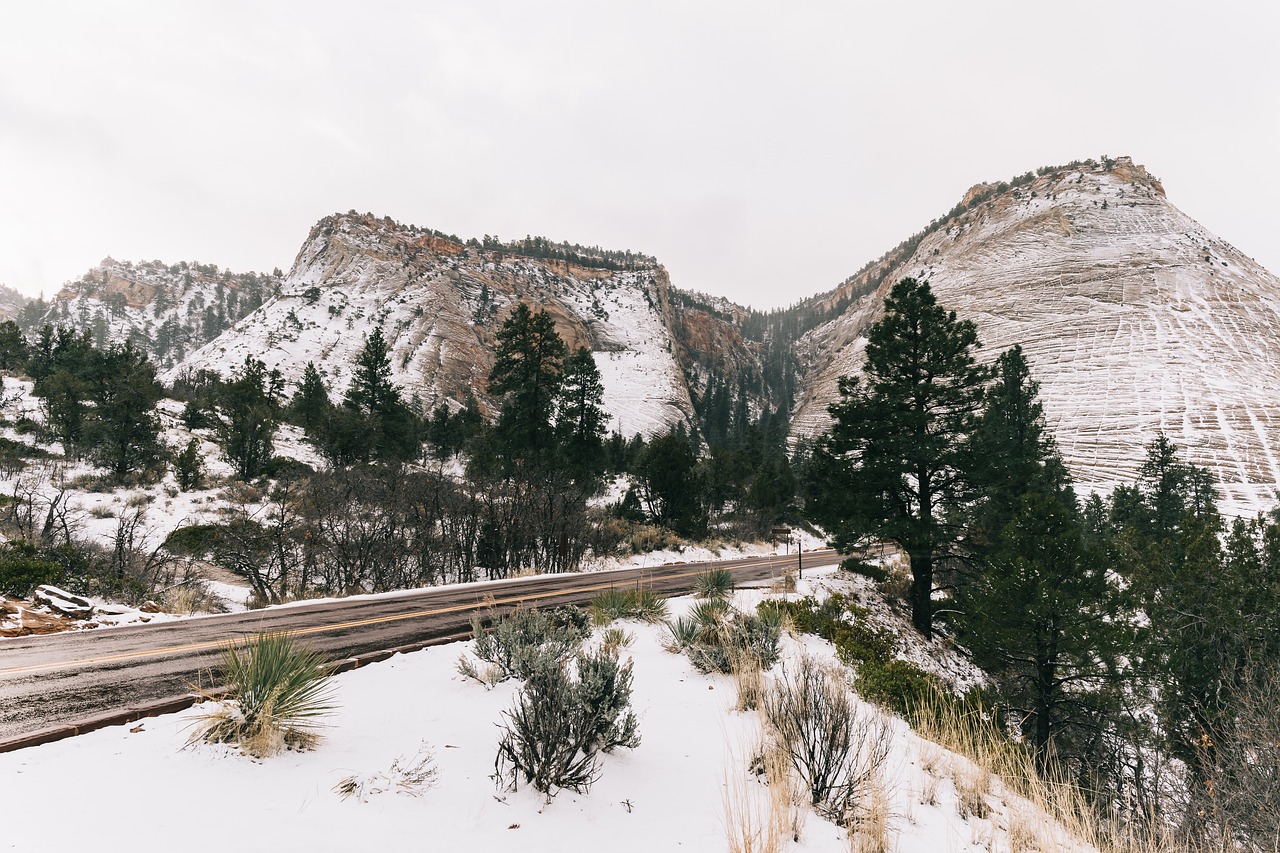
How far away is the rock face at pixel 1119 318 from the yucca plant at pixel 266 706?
6653cm

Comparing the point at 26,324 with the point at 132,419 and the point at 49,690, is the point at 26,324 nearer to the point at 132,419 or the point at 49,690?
the point at 132,419

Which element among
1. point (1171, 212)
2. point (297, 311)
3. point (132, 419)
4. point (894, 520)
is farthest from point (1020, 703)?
point (1171, 212)

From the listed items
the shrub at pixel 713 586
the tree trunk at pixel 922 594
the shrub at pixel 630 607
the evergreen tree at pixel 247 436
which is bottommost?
the tree trunk at pixel 922 594

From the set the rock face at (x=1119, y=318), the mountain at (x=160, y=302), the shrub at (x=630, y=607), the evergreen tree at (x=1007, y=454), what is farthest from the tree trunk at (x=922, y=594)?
the mountain at (x=160, y=302)

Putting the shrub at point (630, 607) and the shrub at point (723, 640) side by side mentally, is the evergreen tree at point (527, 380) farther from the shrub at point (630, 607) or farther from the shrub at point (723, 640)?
the shrub at point (723, 640)

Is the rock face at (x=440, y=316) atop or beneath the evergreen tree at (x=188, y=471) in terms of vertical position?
atop

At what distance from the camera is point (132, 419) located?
1027 inches

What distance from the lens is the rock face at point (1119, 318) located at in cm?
5278

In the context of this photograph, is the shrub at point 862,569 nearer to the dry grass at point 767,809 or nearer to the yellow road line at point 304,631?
the yellow road line at point 304,631

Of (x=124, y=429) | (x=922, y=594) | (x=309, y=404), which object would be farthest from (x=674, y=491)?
(x=309, y=404)

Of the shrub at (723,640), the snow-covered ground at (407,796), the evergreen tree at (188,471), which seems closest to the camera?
the snow-covered ground at (407,796)

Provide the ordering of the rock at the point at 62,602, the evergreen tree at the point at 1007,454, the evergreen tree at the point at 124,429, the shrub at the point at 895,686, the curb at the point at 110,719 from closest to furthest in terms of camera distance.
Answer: the curb at the point at 110,719 < the shrub at the point at 895,686 < the rock at the point at 62,602 < the evergreen tree at the point at 1007,454 < the evergreen tree at the point at 124,429

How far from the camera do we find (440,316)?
92625mm

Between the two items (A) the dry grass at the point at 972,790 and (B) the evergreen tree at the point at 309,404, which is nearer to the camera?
(A) the dry grass at the point at 972,790
